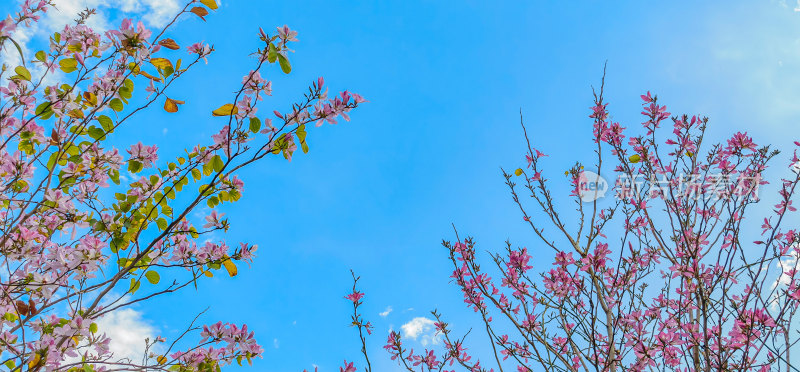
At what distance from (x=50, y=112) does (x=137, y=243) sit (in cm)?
81

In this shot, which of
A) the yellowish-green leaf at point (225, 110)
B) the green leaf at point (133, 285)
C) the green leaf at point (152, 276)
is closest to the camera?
the yellowish-green leaf at point (225, 110)

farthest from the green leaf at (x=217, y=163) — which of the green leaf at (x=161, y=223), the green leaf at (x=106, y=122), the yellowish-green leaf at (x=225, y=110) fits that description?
the green leaf at (x=106, y=122)

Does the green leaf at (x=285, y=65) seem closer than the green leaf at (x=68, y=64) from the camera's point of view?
Yes

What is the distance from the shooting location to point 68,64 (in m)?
2.44

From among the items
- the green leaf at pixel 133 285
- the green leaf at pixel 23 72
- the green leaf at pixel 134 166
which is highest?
the green leaf at pixel 23 72

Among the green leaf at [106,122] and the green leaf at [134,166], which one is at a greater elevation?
the green leaf at [106,122]

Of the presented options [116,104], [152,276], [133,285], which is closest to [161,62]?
[116,104]

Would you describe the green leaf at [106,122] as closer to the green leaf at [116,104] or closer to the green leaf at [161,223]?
the green leaf at [116,104]

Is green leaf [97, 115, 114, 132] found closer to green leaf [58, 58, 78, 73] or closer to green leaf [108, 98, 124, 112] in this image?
green leaf [108, 98, 124, 112]

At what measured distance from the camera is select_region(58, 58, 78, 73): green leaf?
2.42 meters

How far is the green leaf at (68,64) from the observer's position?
242 centimetres

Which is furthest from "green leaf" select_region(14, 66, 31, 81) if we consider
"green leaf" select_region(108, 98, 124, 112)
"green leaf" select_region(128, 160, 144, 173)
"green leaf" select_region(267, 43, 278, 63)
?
"green leaf" select_region(267, 43, 278, 63)

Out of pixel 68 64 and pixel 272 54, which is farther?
pixel 68 64

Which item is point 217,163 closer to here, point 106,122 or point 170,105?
point 170,105
